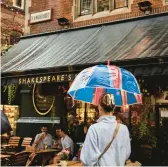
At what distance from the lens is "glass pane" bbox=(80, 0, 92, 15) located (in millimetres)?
11461

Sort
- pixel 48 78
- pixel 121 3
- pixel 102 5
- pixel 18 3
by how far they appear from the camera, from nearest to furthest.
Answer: pixel 48 78 → pixel 121 3 → pixel 102 5 → pixel 18 3

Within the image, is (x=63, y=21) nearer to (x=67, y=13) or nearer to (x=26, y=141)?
(x=67, y=13)

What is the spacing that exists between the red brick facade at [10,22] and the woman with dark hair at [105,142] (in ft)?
49.1

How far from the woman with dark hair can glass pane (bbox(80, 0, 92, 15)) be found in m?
8.19

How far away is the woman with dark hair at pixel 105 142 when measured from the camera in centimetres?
349

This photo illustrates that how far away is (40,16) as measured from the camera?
491 inches

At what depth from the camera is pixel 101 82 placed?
548 centimetres

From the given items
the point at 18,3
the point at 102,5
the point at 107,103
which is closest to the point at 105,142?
the point at 107,103

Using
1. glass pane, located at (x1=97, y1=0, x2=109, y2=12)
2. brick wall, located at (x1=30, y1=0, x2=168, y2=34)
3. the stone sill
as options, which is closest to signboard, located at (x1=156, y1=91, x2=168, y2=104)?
brick wall, located at (x1=30, y1=0, x2=168, y2=34)

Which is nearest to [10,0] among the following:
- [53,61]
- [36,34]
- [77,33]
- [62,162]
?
[36,34]

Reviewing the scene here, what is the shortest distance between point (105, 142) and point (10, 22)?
1665cm

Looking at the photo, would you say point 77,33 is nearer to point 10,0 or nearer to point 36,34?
point 36,34

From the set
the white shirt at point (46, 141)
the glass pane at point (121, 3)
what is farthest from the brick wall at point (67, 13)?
the white shirt at point (46, 141)

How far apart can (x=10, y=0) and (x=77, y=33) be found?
9.96m
